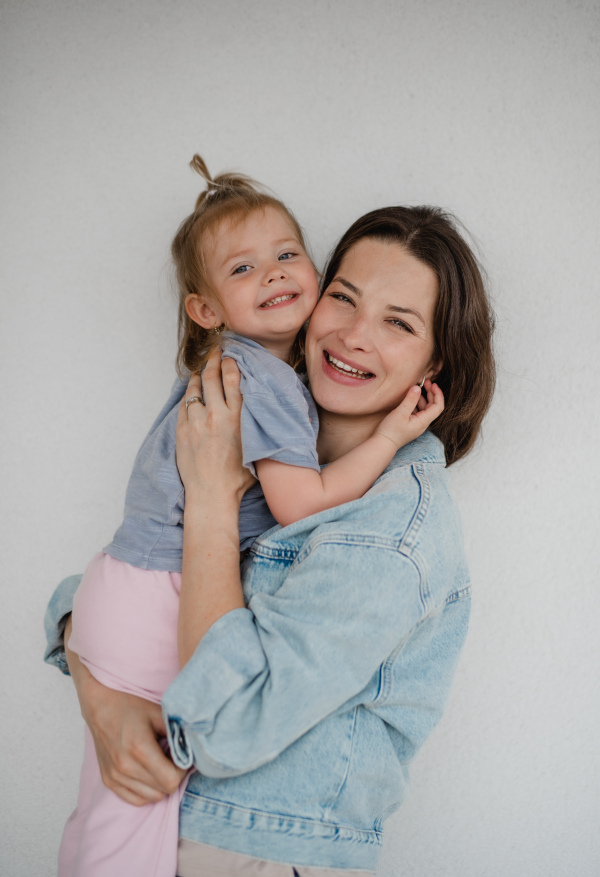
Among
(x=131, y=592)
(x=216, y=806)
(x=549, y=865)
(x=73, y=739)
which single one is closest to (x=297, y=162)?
(x=131, y=592)

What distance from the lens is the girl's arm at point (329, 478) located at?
4.29 ft

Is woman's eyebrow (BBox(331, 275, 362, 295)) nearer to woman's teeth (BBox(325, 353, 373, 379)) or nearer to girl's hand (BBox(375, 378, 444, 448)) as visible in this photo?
woman's teeth (BBox(325, 353, 373, 379))

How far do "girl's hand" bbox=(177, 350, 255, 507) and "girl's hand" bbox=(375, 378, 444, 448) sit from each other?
0.34 m

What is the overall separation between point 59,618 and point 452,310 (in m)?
1.28

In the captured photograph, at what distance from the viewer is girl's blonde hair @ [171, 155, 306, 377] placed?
5.25 ft

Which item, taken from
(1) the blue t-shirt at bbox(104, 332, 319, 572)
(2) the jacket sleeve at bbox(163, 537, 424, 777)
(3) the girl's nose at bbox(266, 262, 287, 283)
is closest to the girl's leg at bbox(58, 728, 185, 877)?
(2) the jacket sleeve at bbox(163, 537, 424, 777)

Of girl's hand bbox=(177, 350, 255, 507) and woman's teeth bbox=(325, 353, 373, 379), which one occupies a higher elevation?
woman's teeth bbox=(325, 353, 373, 379)

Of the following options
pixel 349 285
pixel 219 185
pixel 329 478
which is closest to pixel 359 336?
pixel 349 285

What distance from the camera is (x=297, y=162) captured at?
185 cm

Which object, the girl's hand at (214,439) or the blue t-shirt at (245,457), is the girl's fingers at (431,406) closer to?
the blue t-shirt at (245,457)

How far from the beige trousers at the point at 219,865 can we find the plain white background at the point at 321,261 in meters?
0.75

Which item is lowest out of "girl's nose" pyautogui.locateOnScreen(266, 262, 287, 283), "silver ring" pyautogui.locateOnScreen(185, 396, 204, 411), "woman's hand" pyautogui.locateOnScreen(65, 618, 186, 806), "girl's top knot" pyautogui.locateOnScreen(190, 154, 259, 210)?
"woman's hand" pyautogui.locateOnScreen(65, 618, 186, 806)

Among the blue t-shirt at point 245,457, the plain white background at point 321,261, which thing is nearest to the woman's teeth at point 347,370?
the blue t-shirt at point 245,457

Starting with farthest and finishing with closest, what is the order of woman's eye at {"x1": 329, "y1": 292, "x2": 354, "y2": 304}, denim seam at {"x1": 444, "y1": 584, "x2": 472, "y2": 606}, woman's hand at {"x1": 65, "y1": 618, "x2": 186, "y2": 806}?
woman's eye at {"x1": 329, "y1": 292, "x2": 354, "y2": 304}
denim seam at {"x1": 444, "y1": 584, "x2": 472, "y2": 606}
woman's hand at {"x1": 65, "y1": 618, "x2": 186, "y2": 806}
